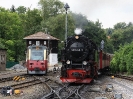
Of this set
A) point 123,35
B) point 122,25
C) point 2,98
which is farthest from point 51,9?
point 2,98

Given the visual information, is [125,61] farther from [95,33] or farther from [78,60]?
[95,33]

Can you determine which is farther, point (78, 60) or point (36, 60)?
point (36, 60)

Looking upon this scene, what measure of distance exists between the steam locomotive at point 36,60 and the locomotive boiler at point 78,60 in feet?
29.7

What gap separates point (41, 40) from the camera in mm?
71625

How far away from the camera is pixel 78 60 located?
19.5 meters

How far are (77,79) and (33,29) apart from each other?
6773cm

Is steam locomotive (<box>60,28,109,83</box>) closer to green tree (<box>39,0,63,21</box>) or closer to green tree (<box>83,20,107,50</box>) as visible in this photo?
green tree (<box>83,20,107,50</box>)

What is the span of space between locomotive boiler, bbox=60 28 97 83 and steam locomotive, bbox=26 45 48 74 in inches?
356


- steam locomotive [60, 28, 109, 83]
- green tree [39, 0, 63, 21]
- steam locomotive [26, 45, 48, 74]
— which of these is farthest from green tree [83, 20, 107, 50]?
steam locomotive [60, 28, 109, 83]

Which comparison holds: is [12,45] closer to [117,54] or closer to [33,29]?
[33,29]

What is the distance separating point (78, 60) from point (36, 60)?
32.5 ft

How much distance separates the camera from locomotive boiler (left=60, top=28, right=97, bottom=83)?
1902cm

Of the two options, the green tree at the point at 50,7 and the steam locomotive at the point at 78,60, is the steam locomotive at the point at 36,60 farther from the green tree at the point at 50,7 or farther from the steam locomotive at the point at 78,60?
the green tree at the point at 50,7

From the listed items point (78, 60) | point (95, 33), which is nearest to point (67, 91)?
point (78, 60)
